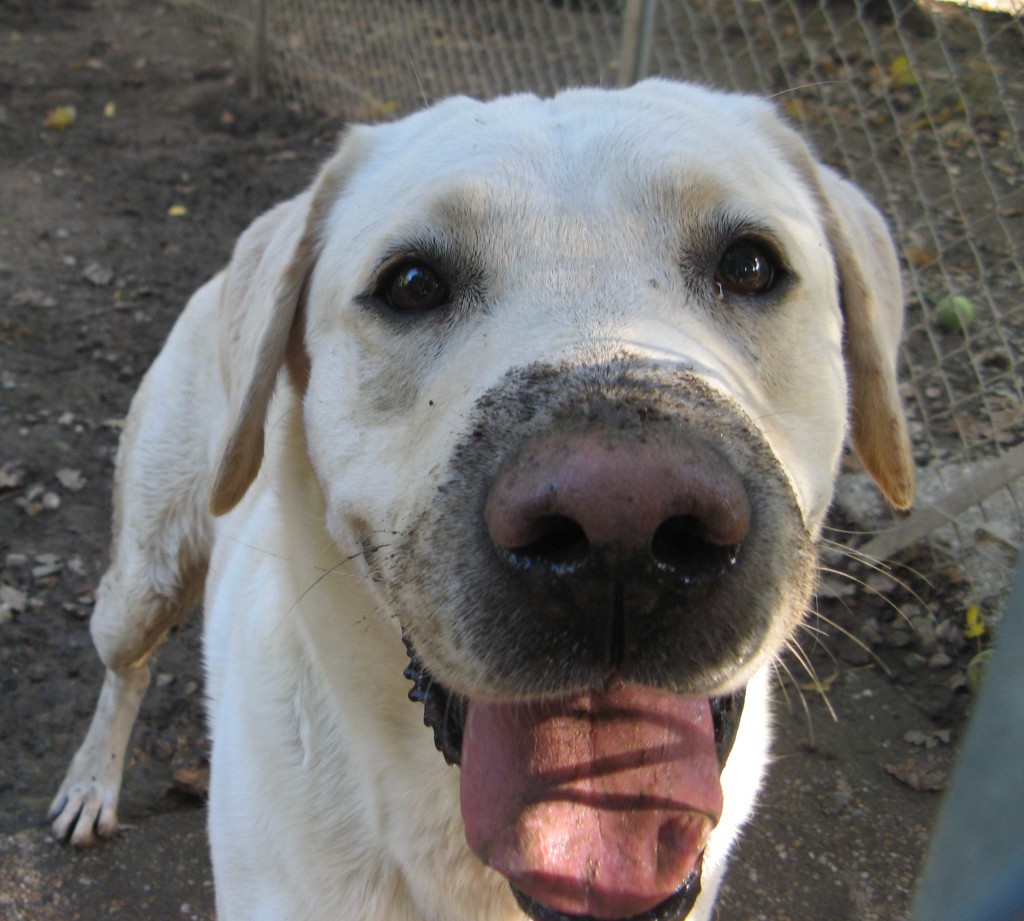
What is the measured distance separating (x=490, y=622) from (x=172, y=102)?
812cm

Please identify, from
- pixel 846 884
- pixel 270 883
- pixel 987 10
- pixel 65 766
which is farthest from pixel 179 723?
pixel 987 10

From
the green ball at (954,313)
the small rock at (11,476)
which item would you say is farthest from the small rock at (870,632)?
the small rock at (11,476)

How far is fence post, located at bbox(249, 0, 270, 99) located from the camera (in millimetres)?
8195

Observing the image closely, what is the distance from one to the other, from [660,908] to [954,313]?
3.58 meters

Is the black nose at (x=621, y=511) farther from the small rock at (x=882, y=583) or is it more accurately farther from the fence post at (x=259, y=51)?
the fence post at (x=259, y=51)

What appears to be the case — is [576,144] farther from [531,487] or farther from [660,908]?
[660,908]

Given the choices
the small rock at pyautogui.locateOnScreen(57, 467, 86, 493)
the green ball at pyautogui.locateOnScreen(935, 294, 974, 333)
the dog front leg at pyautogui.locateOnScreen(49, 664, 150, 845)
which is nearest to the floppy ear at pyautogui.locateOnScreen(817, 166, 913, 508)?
the green ball at pyautogui.locateOnScreen(935, 294, 974, 333)

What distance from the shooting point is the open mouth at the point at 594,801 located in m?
1.58

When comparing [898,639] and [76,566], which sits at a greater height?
[898,639]

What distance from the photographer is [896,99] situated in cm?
616

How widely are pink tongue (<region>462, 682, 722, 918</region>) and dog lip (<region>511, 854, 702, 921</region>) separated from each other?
0.05 feet

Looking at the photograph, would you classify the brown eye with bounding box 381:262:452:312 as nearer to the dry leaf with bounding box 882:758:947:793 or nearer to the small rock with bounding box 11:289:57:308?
the dry leaf with bounding box 882:758:947:793

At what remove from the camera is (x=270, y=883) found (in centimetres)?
201

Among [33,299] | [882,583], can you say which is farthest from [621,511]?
[33,299]
